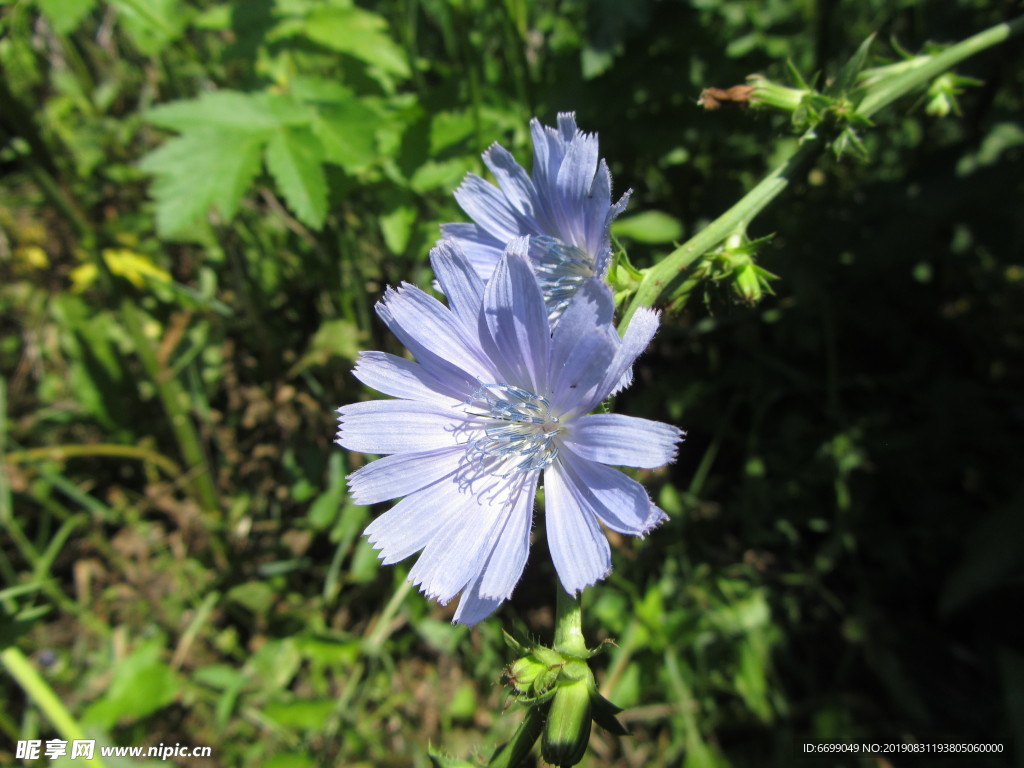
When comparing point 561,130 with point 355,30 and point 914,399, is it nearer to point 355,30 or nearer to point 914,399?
point 355,30

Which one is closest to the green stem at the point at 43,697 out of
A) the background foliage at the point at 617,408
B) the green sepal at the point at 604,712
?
the background foliage at the point at 617,408

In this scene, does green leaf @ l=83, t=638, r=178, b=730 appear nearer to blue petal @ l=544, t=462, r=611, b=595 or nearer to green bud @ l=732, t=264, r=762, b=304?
blue petal @ l=544, t=462, r=611, b=595

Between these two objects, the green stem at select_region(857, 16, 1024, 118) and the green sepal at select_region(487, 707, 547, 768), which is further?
the green stem at select_region(857, 16, 1024, 118)

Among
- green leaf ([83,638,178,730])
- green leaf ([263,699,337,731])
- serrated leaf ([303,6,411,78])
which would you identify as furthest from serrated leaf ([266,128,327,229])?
green leaf ([83,638,178,730])

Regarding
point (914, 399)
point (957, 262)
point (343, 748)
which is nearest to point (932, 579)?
point (914, 399)

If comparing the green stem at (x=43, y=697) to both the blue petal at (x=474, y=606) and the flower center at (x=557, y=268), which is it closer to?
the blue petal at (x=474, y=606)

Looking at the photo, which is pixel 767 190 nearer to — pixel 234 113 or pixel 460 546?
pixel 460 546
